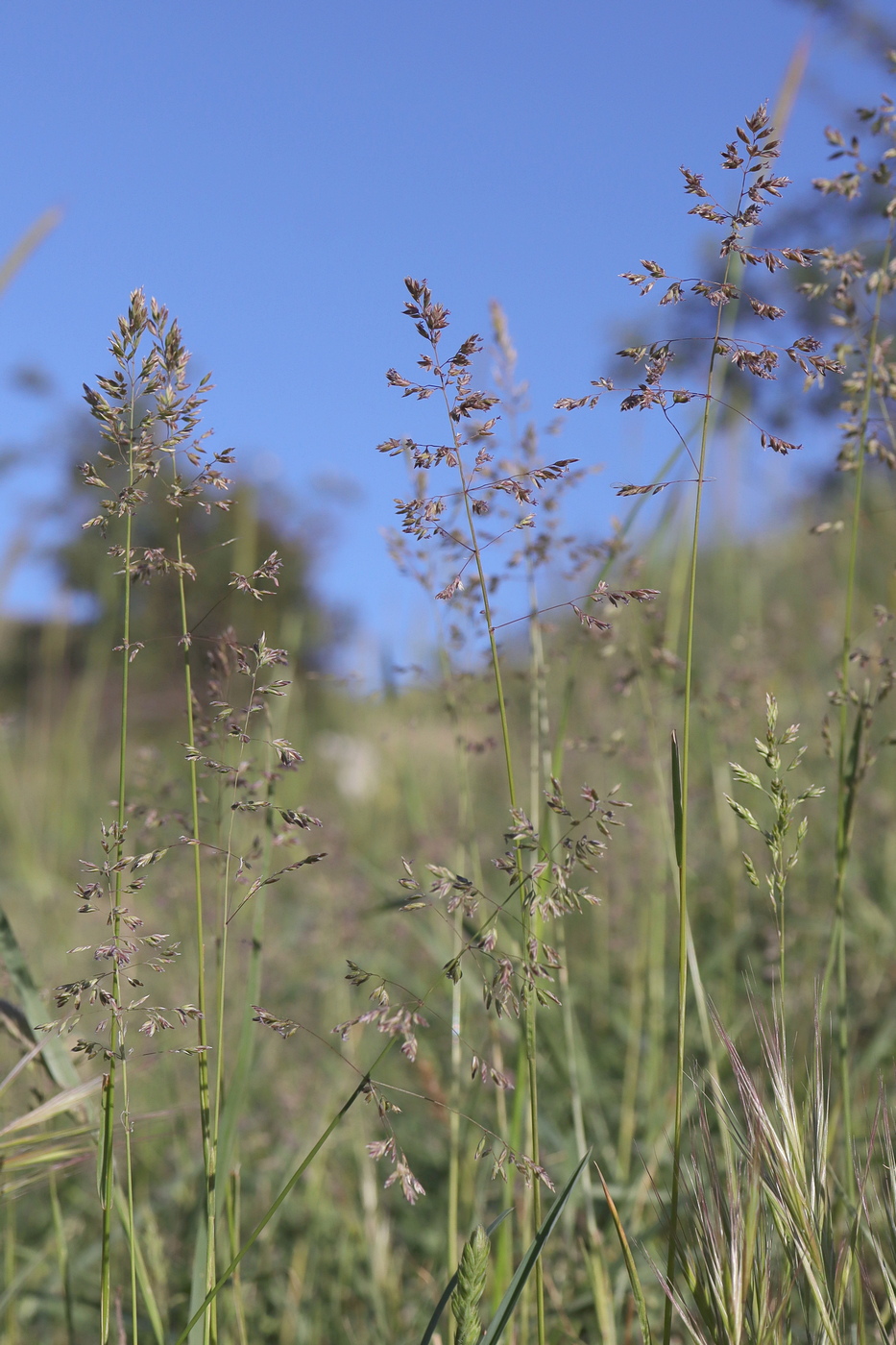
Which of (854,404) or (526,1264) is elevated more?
(854,404)

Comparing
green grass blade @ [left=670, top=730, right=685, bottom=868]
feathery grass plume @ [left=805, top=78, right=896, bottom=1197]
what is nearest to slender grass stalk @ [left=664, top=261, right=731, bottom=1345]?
green grass blade @ [left=670, top=730, right=685, bottom=868]

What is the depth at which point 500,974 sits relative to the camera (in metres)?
0.82

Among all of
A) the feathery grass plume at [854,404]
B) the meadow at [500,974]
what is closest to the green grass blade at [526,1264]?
the meadow at [500,974]

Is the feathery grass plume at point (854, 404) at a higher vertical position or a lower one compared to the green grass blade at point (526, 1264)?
higher

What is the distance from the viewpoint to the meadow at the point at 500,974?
2.79ft

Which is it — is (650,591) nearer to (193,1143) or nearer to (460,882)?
(460,882)

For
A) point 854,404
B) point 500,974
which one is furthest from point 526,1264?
point 854,404

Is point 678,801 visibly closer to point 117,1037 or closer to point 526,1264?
point 526,1264

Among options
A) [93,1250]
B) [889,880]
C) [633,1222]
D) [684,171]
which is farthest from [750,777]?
[889,880]

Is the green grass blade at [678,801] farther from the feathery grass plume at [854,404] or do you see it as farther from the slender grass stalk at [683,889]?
the feathery grass plume at [854,404]

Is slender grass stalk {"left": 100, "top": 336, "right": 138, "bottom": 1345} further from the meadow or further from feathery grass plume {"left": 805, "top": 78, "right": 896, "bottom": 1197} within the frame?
feathery grass plume {"left": 805, "top": 78, "right": 896, "bottom": 1197}

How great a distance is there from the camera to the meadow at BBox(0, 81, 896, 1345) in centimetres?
85

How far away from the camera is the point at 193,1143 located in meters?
2.18

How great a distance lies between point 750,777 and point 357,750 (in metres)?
6.36
